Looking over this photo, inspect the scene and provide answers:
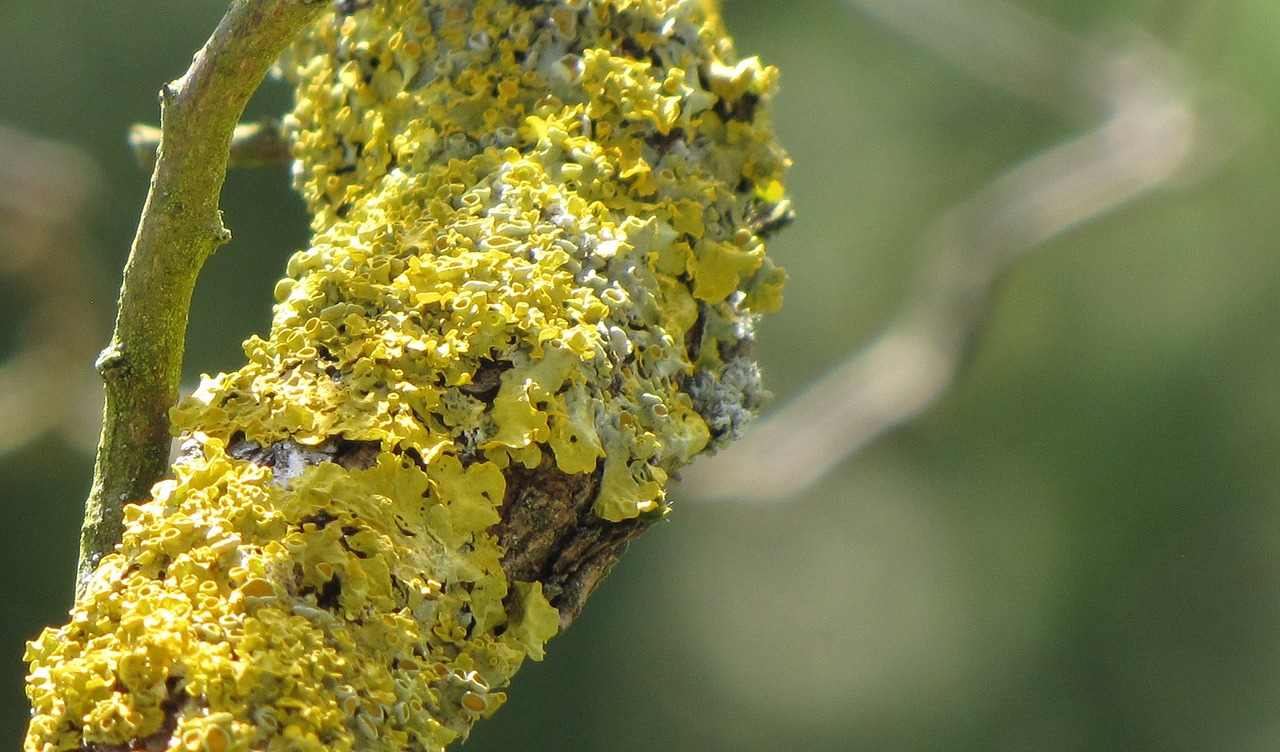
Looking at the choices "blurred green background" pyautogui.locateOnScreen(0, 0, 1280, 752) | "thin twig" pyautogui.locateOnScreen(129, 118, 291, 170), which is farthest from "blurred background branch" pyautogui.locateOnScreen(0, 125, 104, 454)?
"blurred green background" pyautogui.locateOnScreen(0, 0, 1280, 752)

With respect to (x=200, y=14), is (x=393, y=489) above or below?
below

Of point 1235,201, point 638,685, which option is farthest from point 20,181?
point 1235,201

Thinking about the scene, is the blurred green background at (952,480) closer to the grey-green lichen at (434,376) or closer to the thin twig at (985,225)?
the thin twig at (985,225)

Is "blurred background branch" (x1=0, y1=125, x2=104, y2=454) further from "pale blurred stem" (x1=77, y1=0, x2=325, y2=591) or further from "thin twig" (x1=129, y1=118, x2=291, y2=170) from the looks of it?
"pale blurred stem" (x1=77, y1=0, x2=325, y2=591)

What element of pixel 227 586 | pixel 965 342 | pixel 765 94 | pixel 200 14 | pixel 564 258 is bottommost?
pixel 227 586

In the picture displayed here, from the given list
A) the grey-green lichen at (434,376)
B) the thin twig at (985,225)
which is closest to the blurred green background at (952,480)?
the thin twig at (985,225)

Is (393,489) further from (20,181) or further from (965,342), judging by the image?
(965,342)
